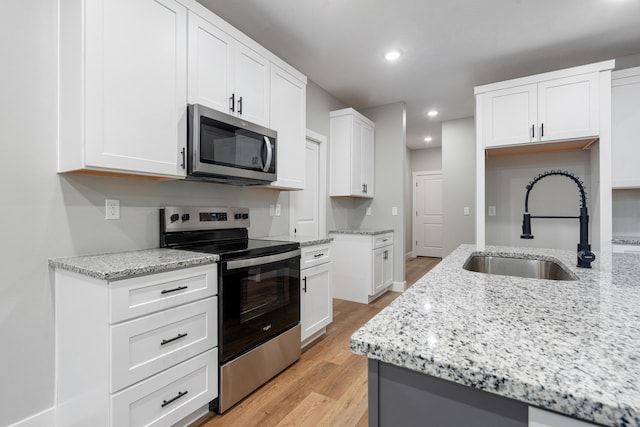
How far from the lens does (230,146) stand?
6.93 feet

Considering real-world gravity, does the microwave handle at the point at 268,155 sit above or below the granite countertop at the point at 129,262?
above

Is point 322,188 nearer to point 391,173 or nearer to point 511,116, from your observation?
point 391,173

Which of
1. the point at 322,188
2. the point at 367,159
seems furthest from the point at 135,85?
the point at 367,159

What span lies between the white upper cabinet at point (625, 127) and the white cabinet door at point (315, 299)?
2815 millimetres

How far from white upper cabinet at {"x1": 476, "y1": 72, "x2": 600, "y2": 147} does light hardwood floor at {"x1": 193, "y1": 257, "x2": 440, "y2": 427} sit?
2579 mm

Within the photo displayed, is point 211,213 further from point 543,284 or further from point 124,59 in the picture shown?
point 543,284

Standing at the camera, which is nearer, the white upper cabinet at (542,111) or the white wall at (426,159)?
the white upper cabinet at (542,111)

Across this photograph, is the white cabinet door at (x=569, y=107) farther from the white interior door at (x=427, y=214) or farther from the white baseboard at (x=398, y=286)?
the white interior door at (x=427, y=214)

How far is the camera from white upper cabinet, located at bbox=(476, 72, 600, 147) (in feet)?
9.22

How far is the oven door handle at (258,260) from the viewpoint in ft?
5.97

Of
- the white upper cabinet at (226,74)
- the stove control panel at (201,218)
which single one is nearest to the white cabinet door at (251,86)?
the white upper cabinet at (226,74)

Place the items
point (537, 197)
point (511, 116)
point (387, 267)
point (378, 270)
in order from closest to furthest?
point (511, 116), point (537, 197), point (378, 270), point (387, 267)

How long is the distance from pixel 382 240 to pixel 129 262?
3101 millimetres

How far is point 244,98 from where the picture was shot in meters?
2.30
